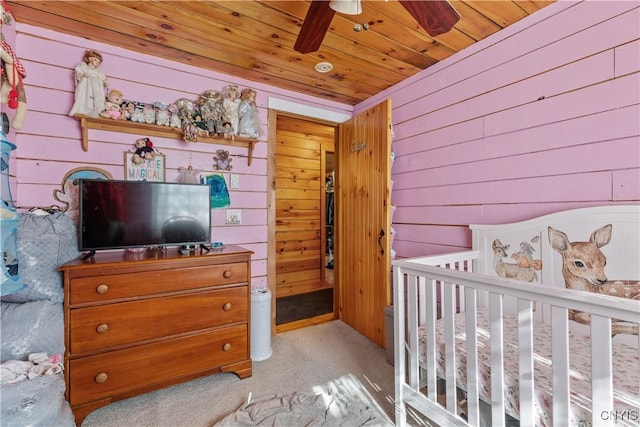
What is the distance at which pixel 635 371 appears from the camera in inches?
43.7

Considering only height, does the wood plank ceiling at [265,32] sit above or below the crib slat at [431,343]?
above

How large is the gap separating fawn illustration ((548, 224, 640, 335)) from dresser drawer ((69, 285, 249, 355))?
1989 mm

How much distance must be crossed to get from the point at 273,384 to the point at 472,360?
136cm

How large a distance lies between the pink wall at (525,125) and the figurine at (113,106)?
2305 mm

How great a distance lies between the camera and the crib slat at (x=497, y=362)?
106cm

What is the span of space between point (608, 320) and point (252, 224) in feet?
7.64

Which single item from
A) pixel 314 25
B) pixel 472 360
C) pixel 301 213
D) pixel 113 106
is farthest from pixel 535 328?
pixel 301 213

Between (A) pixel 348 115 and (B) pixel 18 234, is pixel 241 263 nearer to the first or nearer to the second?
(B) pixel 18 234

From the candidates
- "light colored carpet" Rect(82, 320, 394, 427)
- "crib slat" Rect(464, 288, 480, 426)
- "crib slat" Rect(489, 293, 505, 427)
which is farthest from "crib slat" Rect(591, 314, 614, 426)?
"light colored carpet" Rect(82, 320, 394, 427)

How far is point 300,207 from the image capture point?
4.14 m

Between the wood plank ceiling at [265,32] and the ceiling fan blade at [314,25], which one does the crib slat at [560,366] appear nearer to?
the ceiling fan blade at [314,25]

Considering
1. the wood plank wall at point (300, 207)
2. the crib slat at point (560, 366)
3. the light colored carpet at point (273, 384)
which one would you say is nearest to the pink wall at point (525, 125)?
the crib slat at point (560, 366)

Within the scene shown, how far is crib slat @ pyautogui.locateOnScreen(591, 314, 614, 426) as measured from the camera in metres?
0.81

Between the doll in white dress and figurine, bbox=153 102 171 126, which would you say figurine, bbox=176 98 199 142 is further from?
the doll in white dress
